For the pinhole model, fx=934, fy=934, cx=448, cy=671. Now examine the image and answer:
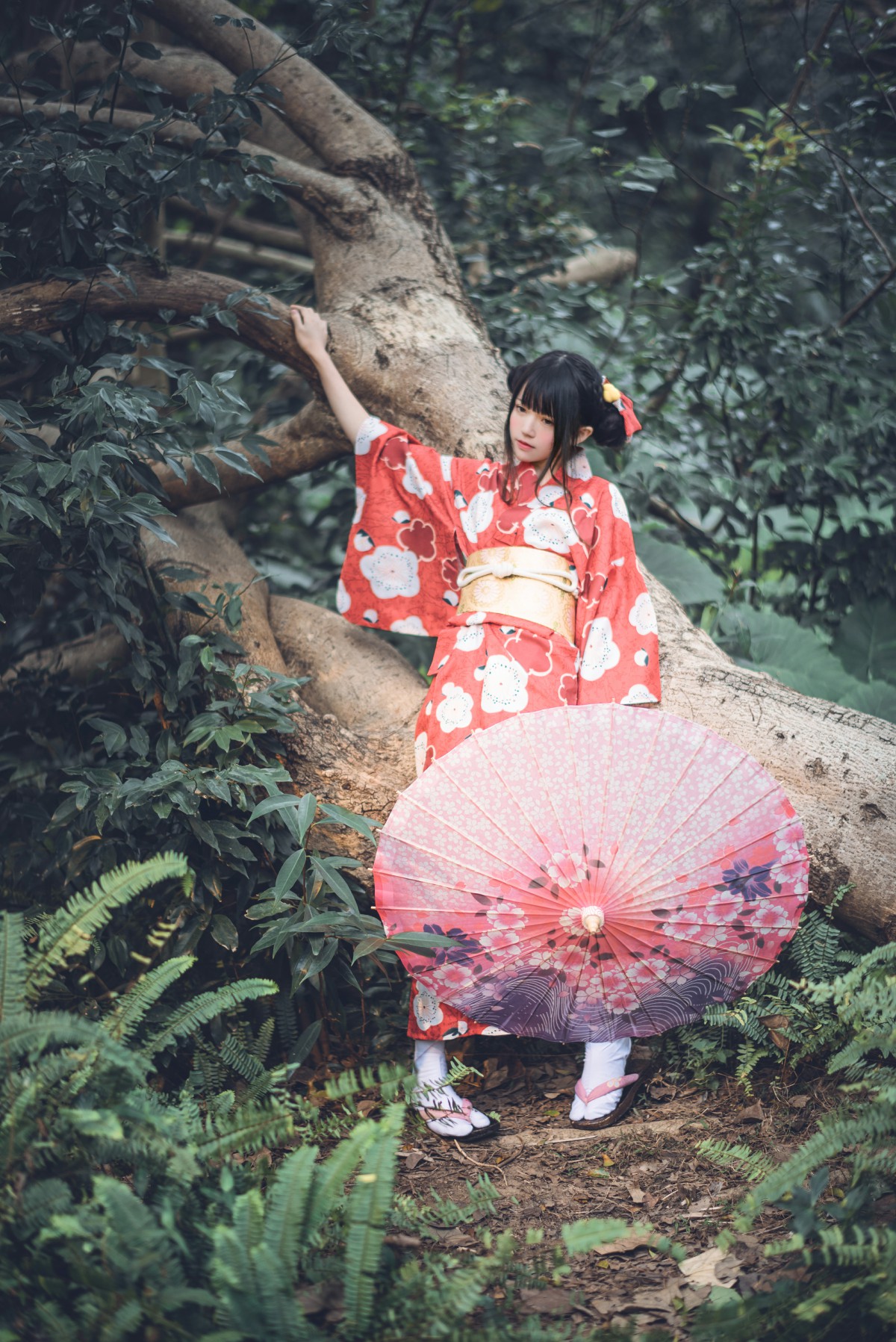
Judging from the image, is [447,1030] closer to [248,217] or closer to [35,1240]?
[35,1240]

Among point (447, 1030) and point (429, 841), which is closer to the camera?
point (429, 841)

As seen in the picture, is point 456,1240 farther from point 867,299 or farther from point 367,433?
point 867,299

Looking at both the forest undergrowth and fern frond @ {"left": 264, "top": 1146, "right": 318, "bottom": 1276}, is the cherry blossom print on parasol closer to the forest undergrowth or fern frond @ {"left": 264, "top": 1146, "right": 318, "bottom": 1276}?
the forest undergrowth

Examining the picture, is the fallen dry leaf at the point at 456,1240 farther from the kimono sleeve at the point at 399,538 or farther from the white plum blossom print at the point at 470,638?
the kimono sleeve at the point at 399,538

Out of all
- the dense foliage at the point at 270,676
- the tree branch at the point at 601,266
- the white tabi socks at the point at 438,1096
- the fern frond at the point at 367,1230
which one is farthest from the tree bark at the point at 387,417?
the tree branch at the point at 601,266

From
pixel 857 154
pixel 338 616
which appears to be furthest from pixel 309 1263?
pixel 857 154

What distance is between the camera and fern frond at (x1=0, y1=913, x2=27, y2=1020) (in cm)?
164

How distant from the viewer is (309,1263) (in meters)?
1.63

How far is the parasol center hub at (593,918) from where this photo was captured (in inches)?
78.6

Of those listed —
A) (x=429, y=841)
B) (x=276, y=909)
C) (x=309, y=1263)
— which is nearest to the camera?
(x=309, y=1263)

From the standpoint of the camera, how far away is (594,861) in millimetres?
2021

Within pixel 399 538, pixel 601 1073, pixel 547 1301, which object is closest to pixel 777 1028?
pixel 601 1073

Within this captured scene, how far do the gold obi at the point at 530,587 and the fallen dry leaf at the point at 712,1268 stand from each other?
1520 mm

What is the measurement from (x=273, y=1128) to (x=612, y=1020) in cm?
86
